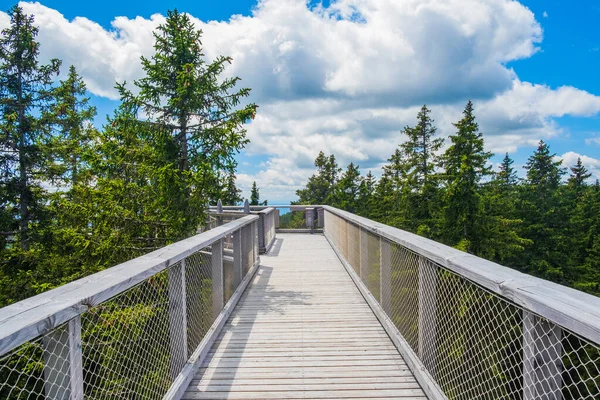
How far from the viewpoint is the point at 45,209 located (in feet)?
46.8

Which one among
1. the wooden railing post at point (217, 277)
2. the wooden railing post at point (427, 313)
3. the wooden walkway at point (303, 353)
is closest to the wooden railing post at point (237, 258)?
the wooden walkway at point (303, 353)

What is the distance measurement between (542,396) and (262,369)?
7.66 ft

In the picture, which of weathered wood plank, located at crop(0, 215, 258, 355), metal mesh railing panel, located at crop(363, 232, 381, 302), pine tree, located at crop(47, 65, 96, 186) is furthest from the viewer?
pine tree, located at crop(47, 65, 96, 186)

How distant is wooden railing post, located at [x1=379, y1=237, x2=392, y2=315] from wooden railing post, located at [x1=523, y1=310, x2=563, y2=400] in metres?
2.36

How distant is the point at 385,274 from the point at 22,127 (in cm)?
1576

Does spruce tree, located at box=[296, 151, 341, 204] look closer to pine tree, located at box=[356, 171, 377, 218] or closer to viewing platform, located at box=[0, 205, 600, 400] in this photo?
pine tree, located at box=[356, 171, 377, 218]

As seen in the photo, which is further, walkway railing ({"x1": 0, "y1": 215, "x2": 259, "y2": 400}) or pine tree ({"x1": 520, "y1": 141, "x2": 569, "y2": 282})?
pine tree ({"x1": 520, "y1": 141, "x2": 569, "y2": 282})

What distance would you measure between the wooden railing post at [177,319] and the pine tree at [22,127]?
44.1 feet

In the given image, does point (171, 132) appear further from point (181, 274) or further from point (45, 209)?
point (45, 209)

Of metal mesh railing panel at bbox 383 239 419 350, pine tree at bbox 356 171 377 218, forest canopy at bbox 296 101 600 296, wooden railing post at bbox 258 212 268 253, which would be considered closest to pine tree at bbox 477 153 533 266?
forest canopy at bbox 296 101 600 296

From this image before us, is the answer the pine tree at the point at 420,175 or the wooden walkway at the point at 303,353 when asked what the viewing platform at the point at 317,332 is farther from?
the pine tree at the point at 420,175

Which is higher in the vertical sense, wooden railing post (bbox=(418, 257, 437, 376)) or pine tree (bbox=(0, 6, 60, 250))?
pine tree (bbox=(0, 6, 60, 250))

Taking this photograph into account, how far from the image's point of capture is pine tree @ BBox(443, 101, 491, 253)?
23.6 m

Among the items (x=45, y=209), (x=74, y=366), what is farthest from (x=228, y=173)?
(x=45, y=209)
